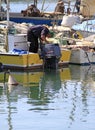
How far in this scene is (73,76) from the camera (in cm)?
2050

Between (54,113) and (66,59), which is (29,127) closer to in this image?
(54,113)

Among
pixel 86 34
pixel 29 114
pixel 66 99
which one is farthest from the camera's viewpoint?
pixel 86 34

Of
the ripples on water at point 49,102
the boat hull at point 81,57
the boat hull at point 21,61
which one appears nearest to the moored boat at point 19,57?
the boat hull at point 21,61

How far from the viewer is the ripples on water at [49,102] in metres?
12.1

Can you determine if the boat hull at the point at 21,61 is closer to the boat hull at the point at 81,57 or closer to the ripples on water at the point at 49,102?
the ripples on water at the point at 49,102

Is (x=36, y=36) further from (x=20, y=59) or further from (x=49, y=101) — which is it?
(x=49, y=101)

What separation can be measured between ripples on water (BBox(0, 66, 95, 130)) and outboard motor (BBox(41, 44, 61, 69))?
0.65 m

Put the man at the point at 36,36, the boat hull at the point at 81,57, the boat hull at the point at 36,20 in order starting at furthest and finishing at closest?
1. the boat hull at the point at 36,20
2. the boat hull at the point at 81,57
3. the man at the point at 36,36

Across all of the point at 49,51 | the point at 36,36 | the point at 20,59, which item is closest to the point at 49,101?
the point at 20,59

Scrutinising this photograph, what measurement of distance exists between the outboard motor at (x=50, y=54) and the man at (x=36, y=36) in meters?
0.34

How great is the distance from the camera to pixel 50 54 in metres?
21.3

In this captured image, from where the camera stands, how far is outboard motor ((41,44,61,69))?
2123cm

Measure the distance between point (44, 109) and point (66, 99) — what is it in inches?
61.7

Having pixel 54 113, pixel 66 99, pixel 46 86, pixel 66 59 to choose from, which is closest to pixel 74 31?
pixel 66 59
